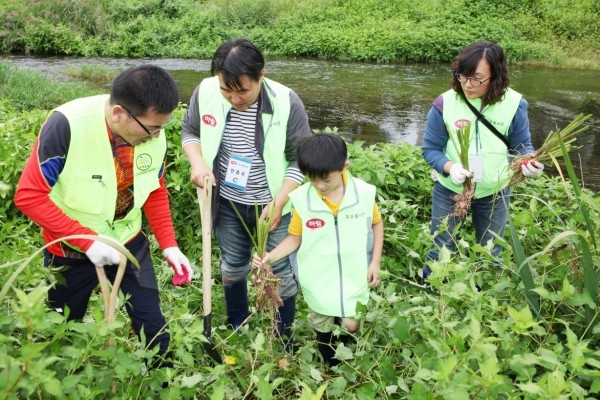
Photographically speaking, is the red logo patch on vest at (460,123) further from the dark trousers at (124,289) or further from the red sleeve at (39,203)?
the red sleeve at (39,203)

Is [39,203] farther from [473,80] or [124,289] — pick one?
[473,80]

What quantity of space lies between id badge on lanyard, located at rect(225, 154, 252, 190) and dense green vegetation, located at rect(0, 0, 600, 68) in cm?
1249

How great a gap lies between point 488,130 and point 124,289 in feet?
6.26

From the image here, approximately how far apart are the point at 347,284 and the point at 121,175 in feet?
3.22

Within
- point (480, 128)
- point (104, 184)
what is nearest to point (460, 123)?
point (480, 128)

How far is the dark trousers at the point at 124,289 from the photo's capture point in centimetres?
215

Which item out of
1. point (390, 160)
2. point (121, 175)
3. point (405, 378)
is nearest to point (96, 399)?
point (121, 175)

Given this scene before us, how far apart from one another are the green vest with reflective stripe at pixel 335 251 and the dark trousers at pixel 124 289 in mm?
617

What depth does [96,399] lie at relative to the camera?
Answer: 1.60 m

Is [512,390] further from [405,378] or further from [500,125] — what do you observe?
[500,125]

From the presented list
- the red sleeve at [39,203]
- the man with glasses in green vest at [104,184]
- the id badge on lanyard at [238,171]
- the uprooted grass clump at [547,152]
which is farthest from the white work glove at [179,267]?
the uprooted grass clump at [547,152]

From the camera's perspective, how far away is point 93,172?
6.62 feet

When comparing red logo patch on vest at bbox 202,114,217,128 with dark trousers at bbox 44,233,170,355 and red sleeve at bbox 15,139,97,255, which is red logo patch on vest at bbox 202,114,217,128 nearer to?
dark trousers at bbox 44,233,170,355

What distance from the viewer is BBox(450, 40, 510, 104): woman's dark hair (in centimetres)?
278
